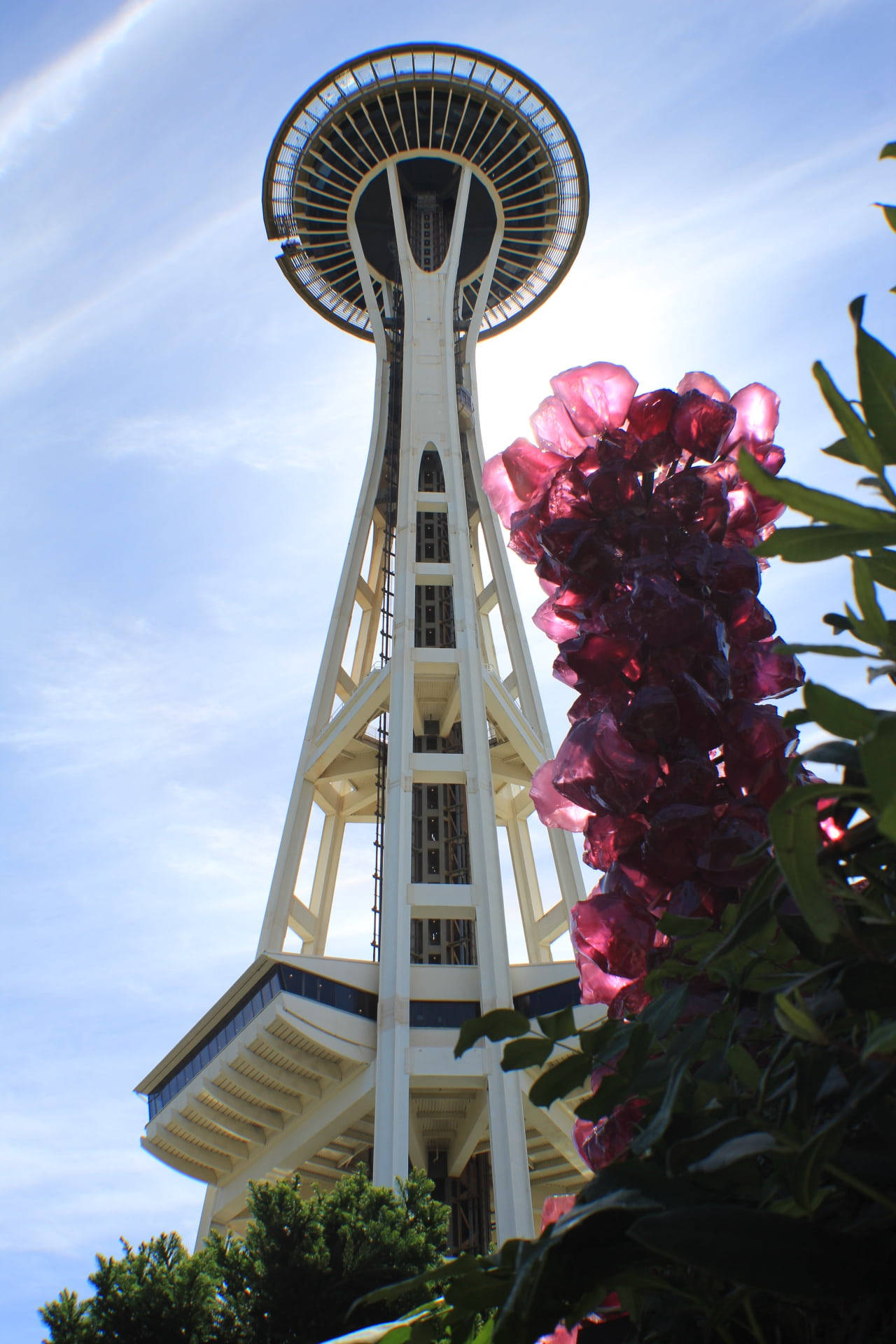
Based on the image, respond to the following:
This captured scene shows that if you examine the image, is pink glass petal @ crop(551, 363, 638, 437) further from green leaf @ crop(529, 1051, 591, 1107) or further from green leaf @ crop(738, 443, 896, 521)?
green leaf @ crop(529, 1051, 591, 1107)

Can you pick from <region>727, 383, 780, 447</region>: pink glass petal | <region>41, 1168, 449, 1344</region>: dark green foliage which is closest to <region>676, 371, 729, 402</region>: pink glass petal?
<region>727, 383, 780, 447</region>: pink glass petal

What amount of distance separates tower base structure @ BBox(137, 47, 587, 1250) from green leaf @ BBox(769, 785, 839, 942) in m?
14.1

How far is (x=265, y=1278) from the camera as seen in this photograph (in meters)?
9.17

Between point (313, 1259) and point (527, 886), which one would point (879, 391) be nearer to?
point (313, 1259)

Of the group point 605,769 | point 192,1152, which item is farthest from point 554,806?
point 192,1152

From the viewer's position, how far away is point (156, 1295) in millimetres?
8805

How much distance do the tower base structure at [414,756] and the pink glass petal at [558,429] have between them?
1282cm

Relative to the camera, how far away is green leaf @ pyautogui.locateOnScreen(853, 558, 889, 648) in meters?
1.36

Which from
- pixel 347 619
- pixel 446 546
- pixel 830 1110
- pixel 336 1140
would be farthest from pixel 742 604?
pixel 446 546

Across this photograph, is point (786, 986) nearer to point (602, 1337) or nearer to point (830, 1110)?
point (830, 1110)

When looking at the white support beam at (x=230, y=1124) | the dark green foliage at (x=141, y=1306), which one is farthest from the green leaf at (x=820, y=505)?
the white support beam at (x=230, y=1124)

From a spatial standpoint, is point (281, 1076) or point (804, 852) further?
point (281, 1076)

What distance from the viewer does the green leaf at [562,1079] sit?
1565 millimetres

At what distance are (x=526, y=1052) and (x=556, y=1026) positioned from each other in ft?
0.23
